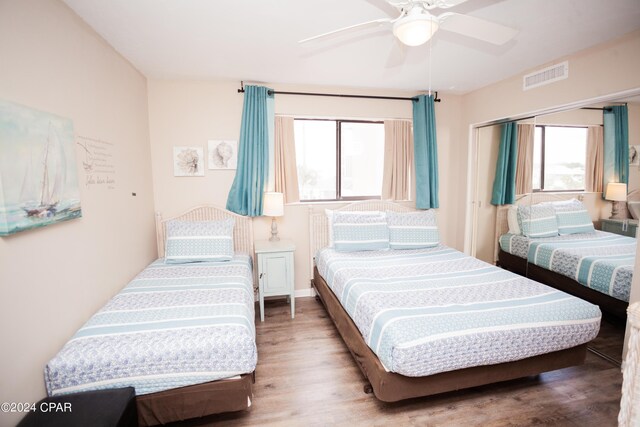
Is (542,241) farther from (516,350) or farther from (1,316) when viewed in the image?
(1,316)

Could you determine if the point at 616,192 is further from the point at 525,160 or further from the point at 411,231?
the point at 411,231

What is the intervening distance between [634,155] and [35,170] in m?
3.73

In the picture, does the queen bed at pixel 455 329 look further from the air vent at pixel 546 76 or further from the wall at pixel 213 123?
the air vent at pixel 546 76

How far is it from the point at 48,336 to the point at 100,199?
981 millimetres

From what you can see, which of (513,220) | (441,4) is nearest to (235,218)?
(441,4)

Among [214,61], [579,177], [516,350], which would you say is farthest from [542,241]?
[214,61]

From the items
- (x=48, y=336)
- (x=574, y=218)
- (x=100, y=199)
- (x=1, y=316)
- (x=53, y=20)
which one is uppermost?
(x=53, y=20)

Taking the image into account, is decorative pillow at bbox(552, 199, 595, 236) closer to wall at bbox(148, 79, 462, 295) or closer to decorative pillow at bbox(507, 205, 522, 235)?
decorative pillow at bbox(507, 205, 522, 235)

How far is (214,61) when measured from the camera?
2715 mm

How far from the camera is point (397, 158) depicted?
3.75 metres

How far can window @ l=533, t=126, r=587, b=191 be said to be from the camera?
269cm

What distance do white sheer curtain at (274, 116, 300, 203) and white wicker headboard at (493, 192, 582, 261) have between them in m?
2.33

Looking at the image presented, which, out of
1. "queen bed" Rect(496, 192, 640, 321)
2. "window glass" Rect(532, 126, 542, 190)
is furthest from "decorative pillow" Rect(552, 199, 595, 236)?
"window glass" Rect(532, 126, 542, 190)

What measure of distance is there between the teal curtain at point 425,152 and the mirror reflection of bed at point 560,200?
1.73ft
